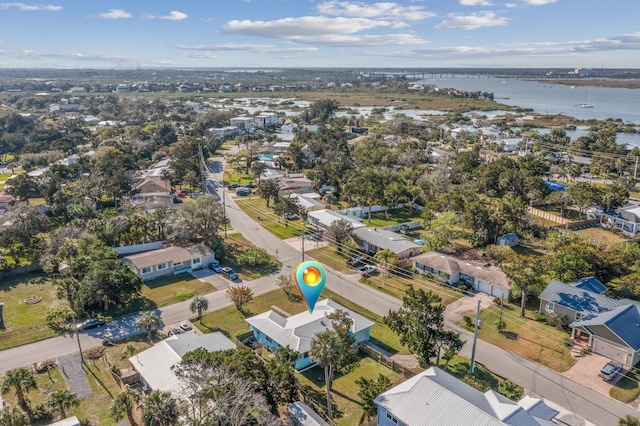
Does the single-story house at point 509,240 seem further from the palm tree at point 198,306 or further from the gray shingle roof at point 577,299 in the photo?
the palm tree at point 198,306

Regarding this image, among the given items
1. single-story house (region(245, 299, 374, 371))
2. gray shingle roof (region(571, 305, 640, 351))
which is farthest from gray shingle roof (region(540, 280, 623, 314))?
single-story house (region(245, 299, 374, 371))

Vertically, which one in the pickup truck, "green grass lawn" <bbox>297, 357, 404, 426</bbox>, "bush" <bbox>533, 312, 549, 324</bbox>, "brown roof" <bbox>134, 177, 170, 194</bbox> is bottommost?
"green grass lawn" <bbox>297, 357, 404, 426</bbox>

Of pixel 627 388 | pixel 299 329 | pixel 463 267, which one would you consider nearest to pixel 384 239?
pixel 463 267

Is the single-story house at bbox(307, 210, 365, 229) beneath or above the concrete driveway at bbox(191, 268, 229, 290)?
above

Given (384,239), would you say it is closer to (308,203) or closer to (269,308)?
(269,308)

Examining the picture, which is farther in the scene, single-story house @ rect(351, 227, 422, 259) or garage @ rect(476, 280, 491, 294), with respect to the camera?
single-story house @ rect(351, 227, 422, 259)

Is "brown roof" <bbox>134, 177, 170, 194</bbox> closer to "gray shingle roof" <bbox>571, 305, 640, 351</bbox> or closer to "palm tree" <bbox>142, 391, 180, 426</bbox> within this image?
"palm tree" <bbox>142, 391, 180, 426</bbox>

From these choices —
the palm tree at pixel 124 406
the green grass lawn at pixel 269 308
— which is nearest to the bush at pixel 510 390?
the green grass lawn at pixel 269 308

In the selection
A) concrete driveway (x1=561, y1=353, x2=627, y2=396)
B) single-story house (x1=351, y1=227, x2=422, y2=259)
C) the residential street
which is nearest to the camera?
the residential street
